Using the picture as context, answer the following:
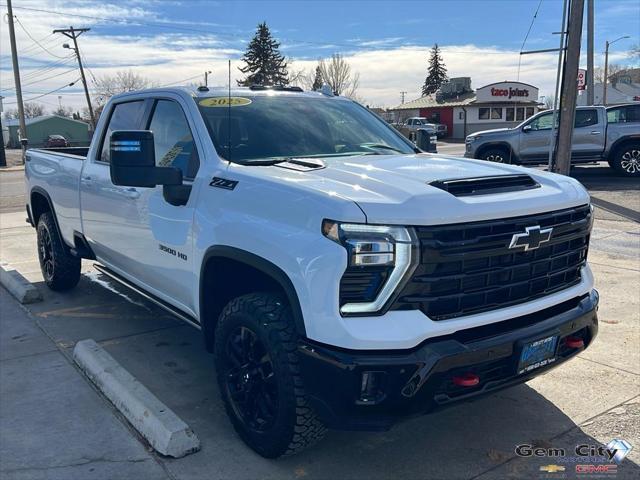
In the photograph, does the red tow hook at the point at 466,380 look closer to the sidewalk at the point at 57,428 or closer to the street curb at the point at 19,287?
the sidewalk at the point at 57,428

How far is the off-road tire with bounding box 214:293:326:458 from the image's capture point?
2775 mm

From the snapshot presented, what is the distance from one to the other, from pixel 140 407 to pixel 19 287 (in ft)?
11.2

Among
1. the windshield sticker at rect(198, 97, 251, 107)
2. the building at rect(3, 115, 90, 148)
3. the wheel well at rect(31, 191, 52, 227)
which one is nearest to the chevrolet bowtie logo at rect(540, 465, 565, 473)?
the windshield sticker at rect(198, 97, 251, 107)

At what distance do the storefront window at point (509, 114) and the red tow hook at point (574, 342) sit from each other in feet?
171

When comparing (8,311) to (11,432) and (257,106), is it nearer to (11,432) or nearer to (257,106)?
(11,432)

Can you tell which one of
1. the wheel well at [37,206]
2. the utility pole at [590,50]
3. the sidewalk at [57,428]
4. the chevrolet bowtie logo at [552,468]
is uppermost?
the utility pole at [590,50]

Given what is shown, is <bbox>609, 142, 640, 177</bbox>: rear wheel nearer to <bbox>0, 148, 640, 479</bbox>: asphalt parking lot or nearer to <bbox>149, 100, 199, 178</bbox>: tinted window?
<bbox>0, 148, 640, 479</bbox>: asphalt parking lot

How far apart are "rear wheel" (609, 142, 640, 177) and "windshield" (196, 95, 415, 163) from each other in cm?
1357

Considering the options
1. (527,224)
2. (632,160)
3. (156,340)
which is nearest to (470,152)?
(632,160)

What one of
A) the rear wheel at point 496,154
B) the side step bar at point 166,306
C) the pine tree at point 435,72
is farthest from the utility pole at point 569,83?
the pine tree at point 435,72

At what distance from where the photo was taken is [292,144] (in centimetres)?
382

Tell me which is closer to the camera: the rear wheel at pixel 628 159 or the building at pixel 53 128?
the rear wheel at pixel 628 159

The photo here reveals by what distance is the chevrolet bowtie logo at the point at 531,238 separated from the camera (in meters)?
2.79

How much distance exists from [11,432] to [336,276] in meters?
2.29
